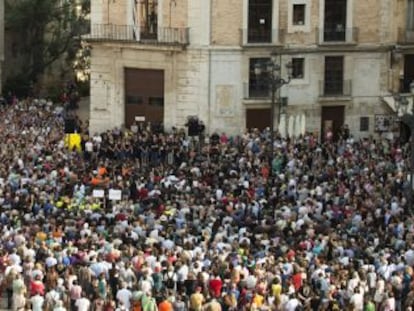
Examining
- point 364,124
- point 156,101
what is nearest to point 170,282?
point 156,101

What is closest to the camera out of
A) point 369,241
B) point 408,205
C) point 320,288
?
point 320,288

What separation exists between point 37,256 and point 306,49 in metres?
23.2

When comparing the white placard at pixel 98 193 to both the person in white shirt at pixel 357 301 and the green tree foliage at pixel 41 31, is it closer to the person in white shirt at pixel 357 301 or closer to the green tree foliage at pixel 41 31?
the person in white shirt at pixel 357 301

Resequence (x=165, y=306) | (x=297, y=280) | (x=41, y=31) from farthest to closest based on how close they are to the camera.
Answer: (x=41, y=31) < (x=297, y=280) < (x=165, y=306)

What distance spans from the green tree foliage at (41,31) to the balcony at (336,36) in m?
17.8

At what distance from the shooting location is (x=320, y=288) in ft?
82.0

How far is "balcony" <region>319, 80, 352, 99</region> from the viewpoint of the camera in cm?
4809

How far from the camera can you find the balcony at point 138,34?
46.7 metres

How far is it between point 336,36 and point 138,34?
27.9 feet

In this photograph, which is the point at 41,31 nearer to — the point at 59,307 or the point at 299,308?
the point at 59,307

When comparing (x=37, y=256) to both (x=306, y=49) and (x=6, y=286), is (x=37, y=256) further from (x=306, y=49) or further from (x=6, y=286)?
(x=306, y=49)

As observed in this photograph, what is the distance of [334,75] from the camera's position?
48.2m

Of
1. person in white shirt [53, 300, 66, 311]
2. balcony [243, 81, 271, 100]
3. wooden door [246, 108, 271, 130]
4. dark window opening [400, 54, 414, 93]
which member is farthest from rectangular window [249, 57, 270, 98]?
person in white shirt [53, 300, 66, 311]

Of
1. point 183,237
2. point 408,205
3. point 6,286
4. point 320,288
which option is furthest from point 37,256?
point 408,205
